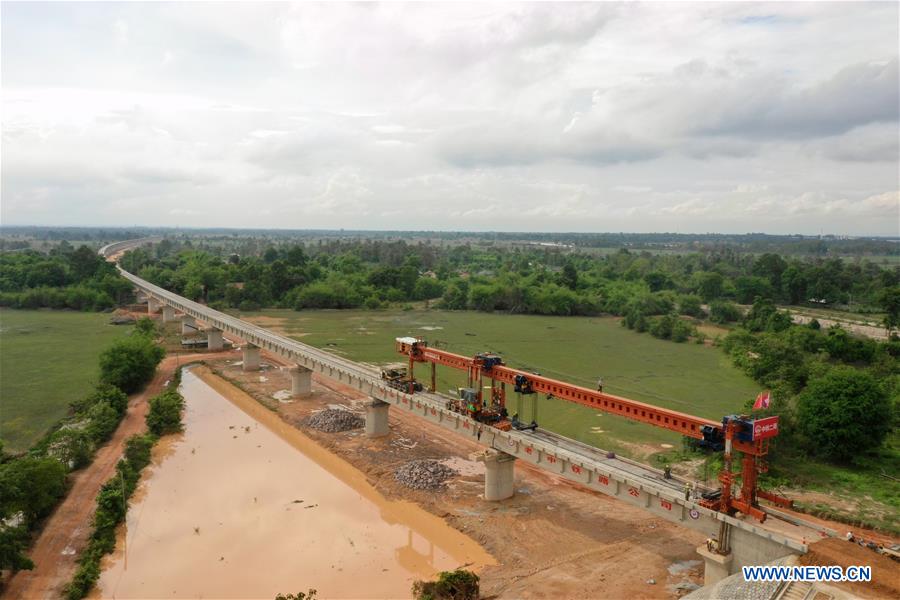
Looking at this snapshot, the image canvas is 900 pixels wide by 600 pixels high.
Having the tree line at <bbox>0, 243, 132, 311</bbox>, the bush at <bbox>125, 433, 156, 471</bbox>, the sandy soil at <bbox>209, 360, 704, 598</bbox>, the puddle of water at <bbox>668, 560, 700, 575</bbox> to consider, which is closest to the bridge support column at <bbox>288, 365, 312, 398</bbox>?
the sandy soil at <bbox>209, 360, 704, 598</bbox>

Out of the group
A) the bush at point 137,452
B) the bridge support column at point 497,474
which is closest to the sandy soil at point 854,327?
the bridge support column at point 497,474

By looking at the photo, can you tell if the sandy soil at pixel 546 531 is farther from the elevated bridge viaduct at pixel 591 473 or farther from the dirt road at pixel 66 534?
the dirt road at pixel 66 534

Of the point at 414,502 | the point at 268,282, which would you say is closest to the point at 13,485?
the point at 414,502

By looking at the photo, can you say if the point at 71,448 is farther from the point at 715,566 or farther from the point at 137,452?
the point at 715,566

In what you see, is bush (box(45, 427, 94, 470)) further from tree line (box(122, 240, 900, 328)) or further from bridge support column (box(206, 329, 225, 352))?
tree line (box(122, 240, 900, 328))

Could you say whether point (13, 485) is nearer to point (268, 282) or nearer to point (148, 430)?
point (148, 430)

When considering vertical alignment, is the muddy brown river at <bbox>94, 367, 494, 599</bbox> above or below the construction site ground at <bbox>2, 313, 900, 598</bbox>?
below
